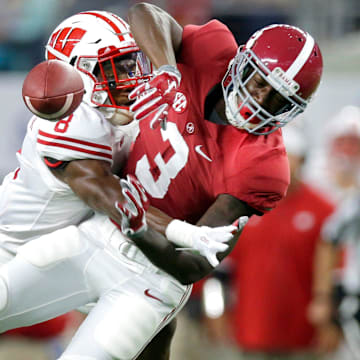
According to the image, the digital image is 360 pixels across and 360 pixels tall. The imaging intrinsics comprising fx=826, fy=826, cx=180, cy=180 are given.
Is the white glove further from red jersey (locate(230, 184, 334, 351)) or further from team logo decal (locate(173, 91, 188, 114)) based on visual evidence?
red jersey (locate(230, 184, 334, 351))

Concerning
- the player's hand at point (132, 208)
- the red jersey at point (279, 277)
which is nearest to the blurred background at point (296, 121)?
the red jersey at point (279, 277)

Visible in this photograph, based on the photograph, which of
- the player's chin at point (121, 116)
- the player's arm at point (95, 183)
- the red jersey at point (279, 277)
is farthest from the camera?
the red jersey at point (279, 277)

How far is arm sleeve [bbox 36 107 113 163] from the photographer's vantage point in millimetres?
2508

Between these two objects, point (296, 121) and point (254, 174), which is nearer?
point (254, 174)

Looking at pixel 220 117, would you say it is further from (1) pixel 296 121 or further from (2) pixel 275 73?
→ (1) pixel 296 121

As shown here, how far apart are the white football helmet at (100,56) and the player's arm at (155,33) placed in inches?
3.5

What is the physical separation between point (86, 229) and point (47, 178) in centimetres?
21

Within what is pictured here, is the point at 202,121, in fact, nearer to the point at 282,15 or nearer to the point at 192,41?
the point at 192,41

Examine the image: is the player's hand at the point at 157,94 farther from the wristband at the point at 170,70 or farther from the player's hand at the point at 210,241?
the player's hand at the point at 210,241

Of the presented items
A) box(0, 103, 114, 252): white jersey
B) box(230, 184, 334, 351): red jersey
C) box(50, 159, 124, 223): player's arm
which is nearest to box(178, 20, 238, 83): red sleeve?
box(0, 103, 114, 252): white jersey

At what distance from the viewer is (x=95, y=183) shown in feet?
8.05

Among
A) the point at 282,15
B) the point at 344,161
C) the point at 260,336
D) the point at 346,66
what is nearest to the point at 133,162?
the point at 260,336

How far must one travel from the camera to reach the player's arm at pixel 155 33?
8.19 feet

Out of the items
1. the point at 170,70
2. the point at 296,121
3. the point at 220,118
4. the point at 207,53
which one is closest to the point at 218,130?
the point at 220,118
